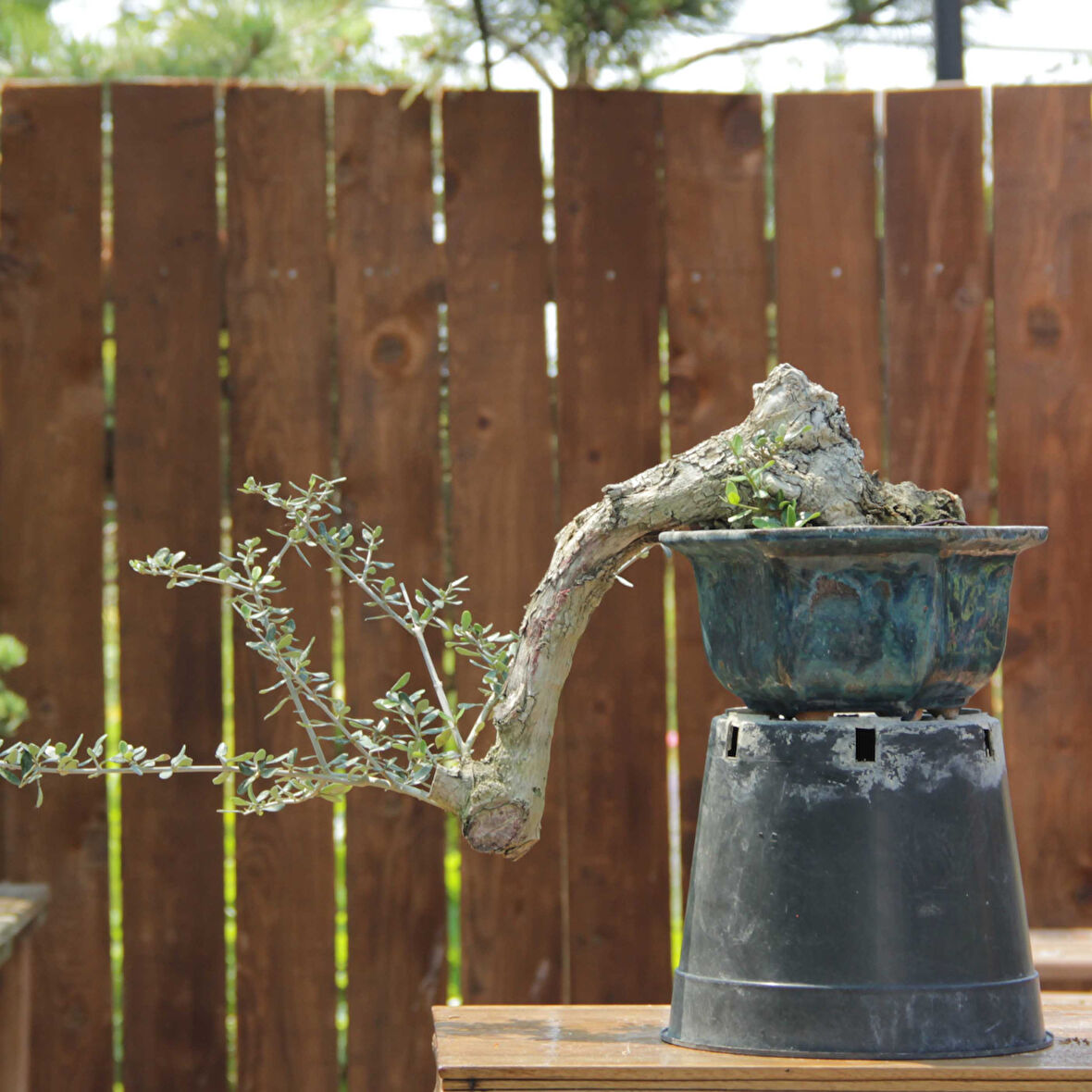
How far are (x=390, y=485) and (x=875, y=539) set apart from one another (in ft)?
4.28

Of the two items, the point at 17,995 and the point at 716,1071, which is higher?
the point at 716,1071

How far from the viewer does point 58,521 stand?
8.10 ft

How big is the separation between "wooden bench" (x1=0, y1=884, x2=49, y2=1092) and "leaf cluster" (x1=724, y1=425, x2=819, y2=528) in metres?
1.47

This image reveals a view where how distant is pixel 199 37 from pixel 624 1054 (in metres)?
2.77

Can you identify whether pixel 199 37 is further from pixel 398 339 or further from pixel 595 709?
pixel 595 709

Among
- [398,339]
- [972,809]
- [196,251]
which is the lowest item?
[972,809]

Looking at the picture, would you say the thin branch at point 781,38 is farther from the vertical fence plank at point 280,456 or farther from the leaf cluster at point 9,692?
the leaf cluster at point 9,692

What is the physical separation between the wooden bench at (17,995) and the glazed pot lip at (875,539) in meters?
1.50

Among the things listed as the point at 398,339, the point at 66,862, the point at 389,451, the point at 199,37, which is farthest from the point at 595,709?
the point at 199,37

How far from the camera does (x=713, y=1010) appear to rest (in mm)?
1433

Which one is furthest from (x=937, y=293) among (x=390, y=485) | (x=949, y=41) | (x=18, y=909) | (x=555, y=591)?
(x=18, y=909)

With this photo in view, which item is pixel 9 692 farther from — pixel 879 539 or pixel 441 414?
pixel 879 539

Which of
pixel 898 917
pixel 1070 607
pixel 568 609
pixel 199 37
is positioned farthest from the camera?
pixel 199 37

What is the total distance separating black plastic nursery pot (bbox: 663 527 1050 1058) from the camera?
137 cm
